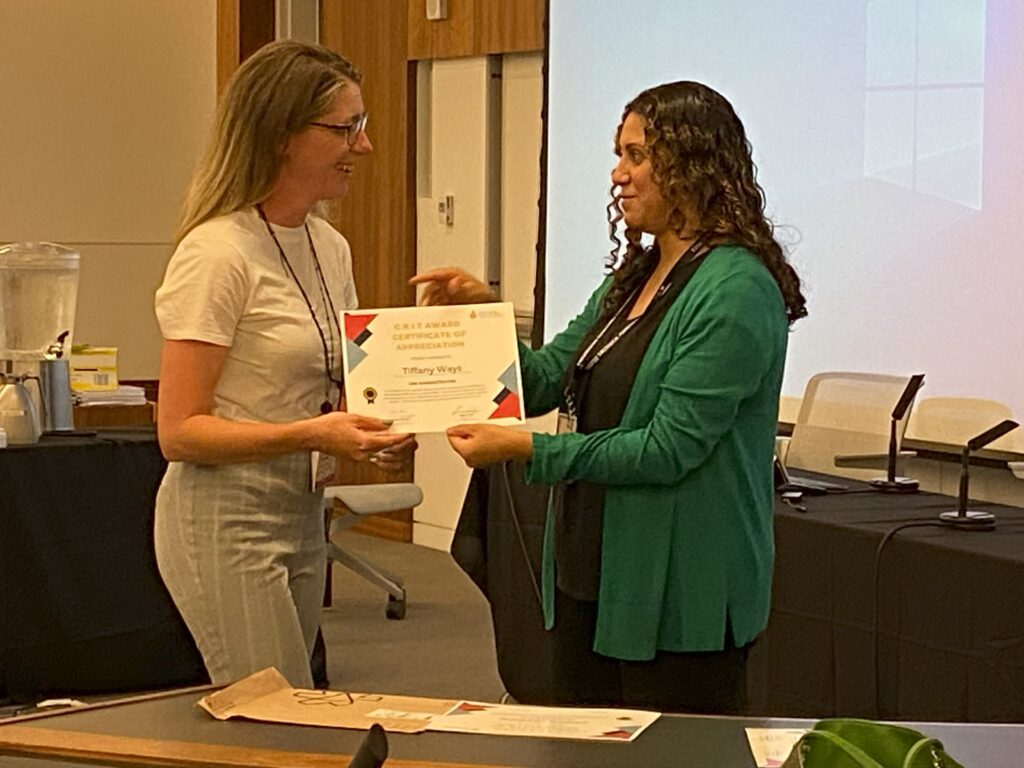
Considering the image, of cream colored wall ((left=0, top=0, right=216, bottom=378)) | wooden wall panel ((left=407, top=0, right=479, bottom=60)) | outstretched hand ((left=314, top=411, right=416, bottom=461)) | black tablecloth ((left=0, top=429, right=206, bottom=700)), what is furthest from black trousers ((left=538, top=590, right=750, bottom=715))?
cream colored wall ((left=0, top=0, right=216, bottom=378))

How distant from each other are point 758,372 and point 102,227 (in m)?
6.92

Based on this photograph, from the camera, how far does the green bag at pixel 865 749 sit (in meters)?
1.68

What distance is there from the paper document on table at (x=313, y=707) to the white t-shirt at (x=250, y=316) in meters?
0.49

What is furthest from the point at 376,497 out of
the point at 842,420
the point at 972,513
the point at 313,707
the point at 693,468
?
the point at 313,707

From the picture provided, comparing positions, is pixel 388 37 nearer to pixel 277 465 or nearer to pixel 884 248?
pixel 884 248

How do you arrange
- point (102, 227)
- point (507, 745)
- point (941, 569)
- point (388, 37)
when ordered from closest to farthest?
point (507, 745) < point (941, 569) < point (388, 37) < point (102, 227)

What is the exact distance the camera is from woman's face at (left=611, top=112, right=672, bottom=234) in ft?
8.75

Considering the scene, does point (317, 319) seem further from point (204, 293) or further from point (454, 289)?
point (454, 289)

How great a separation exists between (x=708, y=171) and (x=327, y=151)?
568mm

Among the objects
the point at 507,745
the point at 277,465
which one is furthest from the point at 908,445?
the point at 507,745

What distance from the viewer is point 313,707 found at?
222 centimetres

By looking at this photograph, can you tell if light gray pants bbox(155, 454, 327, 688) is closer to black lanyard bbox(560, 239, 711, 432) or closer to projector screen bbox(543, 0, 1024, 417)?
black lanyard bbox(560, 239, 711, 432)

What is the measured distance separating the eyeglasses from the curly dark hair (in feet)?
1.38

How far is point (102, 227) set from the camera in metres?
9.02
